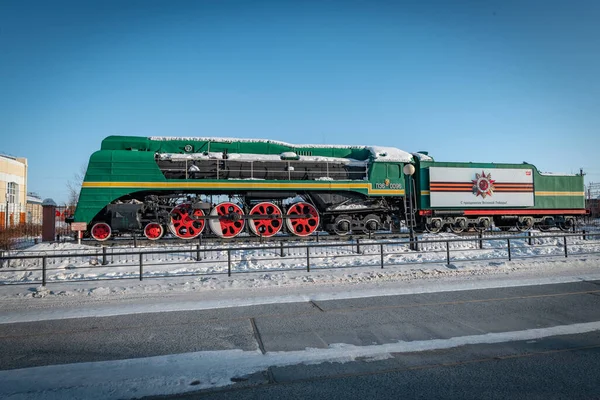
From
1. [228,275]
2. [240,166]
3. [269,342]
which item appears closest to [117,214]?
[240,166]

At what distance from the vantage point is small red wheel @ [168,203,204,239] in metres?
15.0

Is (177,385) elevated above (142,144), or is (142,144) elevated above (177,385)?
(142,144)

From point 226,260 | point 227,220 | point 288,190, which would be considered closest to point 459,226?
point 288,190

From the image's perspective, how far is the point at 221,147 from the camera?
1605 cm

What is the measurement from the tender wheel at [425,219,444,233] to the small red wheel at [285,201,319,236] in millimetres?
5619

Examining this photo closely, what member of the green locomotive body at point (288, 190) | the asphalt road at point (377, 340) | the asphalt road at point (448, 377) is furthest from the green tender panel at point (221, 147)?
the asphalt road at point (448, 377)

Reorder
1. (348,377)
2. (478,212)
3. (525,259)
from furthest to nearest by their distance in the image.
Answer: (478,212) → (525,259) → (348,377)

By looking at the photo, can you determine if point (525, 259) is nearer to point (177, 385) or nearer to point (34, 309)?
point (177, 385)

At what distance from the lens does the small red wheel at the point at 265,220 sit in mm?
15531

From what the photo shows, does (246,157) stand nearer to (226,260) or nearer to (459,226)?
(226,260)

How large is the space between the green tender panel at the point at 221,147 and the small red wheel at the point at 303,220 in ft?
8.53

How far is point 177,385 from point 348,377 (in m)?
1.85

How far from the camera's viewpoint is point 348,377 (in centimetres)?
409

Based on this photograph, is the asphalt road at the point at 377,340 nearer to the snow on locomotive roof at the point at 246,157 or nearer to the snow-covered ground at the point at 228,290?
the snow-covered ground at the point at 228,290
